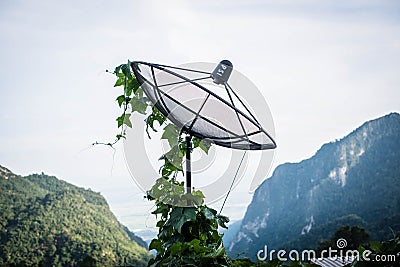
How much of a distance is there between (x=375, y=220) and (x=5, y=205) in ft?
49.5

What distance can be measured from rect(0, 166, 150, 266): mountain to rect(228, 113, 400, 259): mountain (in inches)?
210

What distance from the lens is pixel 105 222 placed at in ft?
67.0

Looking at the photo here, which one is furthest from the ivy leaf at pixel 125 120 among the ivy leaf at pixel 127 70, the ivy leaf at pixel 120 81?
the ivy leaf at pixel 127 70

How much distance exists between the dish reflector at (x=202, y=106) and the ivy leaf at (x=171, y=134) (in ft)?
0.38

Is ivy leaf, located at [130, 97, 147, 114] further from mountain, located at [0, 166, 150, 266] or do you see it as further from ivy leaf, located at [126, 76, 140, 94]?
mountain, located at [0, 166, 150, 266]

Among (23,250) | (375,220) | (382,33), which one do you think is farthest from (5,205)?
(382,33)

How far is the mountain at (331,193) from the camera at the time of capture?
16.5 meters

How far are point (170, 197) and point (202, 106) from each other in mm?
341

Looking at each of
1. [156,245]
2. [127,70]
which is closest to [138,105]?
[127,70]

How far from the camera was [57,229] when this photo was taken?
17672 millimetres

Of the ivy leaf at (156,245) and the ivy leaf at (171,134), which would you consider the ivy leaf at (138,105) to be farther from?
the ivy leaf at (156,245)

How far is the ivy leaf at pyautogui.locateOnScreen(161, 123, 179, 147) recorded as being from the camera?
1438 millimetres

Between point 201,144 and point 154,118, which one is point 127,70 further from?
point 201,144

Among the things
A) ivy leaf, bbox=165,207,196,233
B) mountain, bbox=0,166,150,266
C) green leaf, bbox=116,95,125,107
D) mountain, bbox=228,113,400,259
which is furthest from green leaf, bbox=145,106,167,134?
mountain, bbox=228,113,400,259
